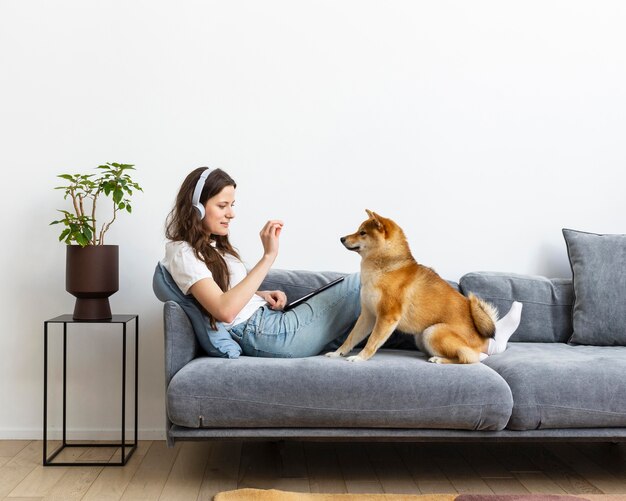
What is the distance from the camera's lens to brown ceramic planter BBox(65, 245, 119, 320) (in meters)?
2.80

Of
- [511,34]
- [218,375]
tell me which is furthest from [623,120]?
[218,375]

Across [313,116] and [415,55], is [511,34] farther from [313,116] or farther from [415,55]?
[313,116]

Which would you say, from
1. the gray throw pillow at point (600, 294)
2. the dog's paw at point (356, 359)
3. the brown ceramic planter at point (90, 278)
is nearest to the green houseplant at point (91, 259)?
the brown ceramic planter at point (90, 278)

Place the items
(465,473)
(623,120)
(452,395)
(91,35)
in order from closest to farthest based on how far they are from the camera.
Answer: (452,395)
(465,473)
(91,35)
(623,120)

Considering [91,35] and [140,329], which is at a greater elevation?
[91,35]

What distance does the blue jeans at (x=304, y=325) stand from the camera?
2.54 m

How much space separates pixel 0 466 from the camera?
8.87ft

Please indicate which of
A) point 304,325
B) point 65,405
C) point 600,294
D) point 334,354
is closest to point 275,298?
point 304,325

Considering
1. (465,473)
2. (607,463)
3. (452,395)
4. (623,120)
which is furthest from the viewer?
(623,120)

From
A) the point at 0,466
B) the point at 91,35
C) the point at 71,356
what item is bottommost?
the point at 0,466

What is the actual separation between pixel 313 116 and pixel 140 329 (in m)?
1.25

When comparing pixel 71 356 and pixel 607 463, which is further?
pixel 71 356

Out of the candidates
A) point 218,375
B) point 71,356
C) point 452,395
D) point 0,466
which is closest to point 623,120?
point 452,395

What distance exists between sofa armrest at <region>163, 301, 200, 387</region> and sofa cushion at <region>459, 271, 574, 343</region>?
124 cm
